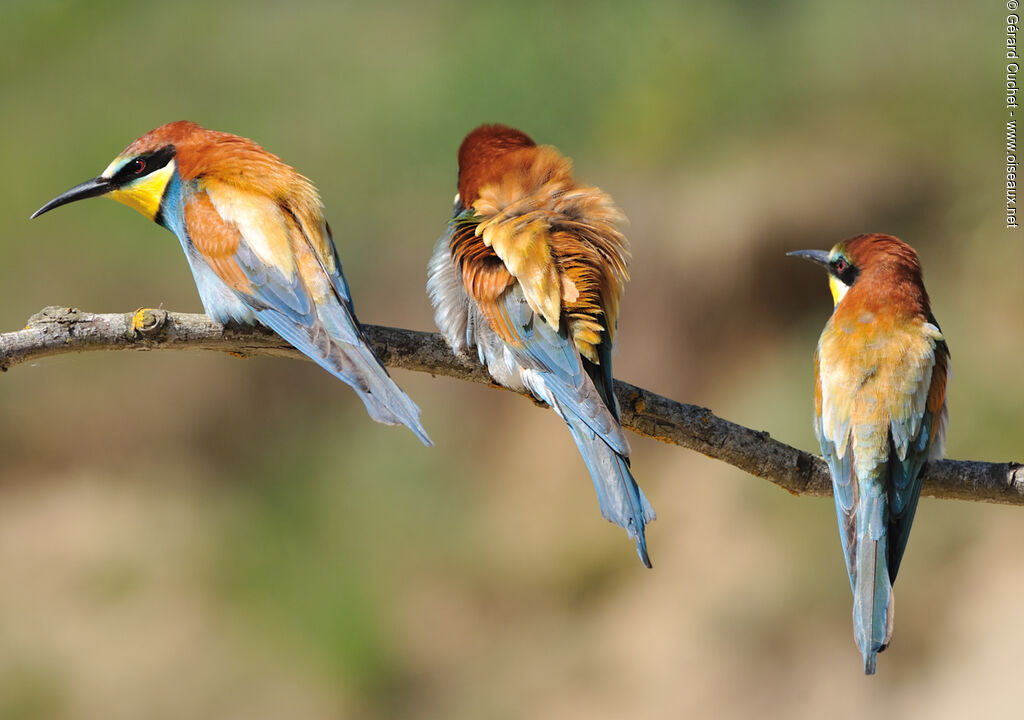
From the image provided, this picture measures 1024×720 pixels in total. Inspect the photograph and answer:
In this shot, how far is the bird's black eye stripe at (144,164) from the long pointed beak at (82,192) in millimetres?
15

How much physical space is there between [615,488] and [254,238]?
566 millimetres

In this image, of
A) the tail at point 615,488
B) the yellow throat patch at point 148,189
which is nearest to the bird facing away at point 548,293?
the tail at point 615,488

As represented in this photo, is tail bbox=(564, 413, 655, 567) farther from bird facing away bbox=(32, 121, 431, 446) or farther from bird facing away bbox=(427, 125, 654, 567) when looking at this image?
bird facing away bbox=(32, 121, 431, 446)

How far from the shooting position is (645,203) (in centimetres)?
287

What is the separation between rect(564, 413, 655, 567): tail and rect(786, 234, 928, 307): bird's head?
485 millimetres

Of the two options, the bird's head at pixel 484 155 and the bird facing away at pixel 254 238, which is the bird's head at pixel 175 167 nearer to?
the bird facing away at pixel 254 238

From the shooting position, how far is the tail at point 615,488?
39.4 inches

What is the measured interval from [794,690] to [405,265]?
1.60m

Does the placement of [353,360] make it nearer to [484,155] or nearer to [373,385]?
[373,385]

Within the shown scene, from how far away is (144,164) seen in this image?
1.37 m

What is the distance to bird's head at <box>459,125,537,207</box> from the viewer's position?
54.9 inches

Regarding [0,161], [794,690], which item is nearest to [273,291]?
[794,690]

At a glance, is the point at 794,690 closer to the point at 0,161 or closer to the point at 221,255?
the point at 221,255

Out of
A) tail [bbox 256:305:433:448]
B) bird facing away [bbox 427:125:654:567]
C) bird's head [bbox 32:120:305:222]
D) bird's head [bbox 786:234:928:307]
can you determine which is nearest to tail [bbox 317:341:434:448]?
tail [bbox 256:305:433:448]
